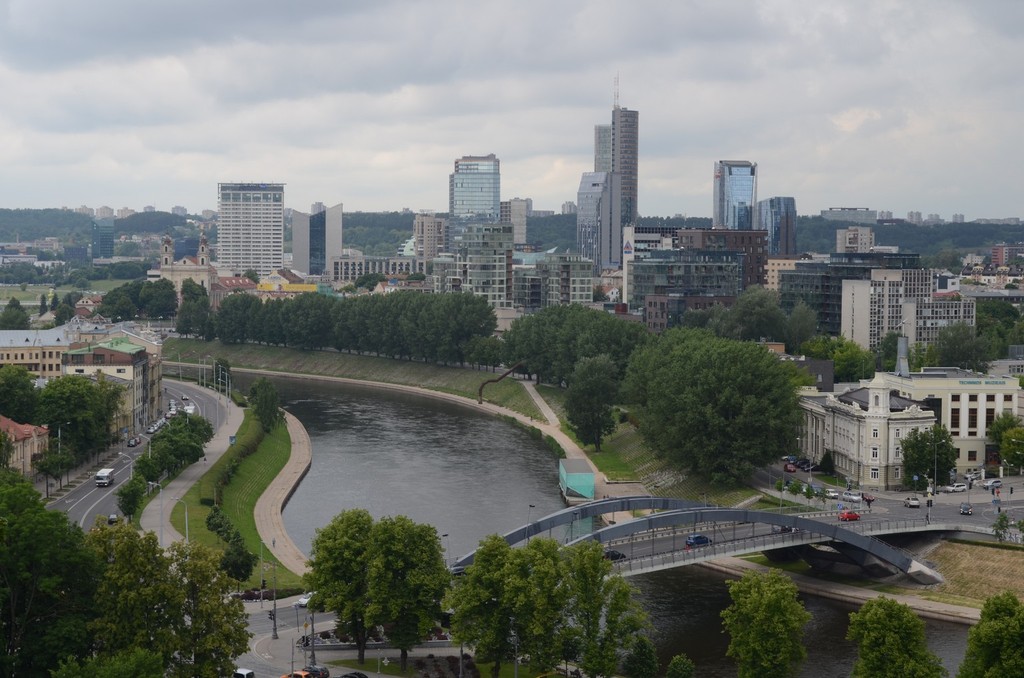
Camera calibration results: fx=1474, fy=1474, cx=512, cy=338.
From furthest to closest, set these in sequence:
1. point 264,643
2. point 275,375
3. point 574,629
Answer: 1. point 275,375
2. point 264,643
3. point 574,629

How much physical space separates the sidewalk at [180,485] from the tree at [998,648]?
25778 millimetres

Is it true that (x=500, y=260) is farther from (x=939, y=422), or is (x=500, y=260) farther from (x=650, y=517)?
(x=650, y=517)

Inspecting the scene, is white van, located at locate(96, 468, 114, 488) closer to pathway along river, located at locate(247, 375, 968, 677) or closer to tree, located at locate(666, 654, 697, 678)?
pathway along river, located at locate(247, 375, 968, 677)

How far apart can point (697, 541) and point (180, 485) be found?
29583 mm

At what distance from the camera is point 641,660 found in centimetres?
4516

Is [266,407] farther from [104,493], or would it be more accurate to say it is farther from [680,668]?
[680,668]

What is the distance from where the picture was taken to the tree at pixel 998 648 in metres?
39.6

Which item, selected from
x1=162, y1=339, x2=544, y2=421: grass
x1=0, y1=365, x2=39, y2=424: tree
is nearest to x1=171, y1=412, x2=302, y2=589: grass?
x1=0, y1=365, x2=39, y2=424: tree

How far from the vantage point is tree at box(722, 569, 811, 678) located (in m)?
43.0

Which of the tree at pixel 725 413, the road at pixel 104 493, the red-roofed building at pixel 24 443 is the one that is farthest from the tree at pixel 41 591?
the tree at pixel 725 413

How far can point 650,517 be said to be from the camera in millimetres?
55312

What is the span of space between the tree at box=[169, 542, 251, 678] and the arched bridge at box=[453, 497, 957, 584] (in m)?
13.3

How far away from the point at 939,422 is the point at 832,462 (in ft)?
19.7

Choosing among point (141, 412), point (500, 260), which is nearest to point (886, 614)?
point (141, 412)
